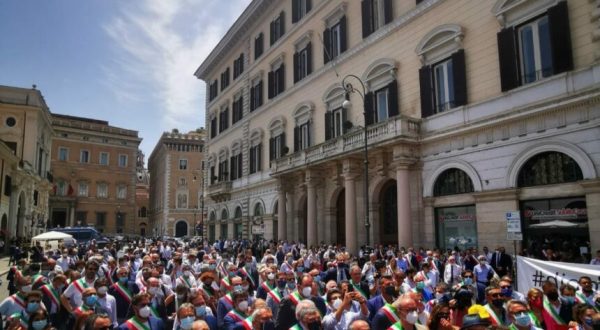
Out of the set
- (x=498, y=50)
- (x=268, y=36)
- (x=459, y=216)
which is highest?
(x=268, y=36)

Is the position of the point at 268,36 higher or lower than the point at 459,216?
higher

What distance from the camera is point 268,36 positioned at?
125 feet

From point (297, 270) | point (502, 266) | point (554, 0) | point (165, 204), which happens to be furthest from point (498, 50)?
point (165, 204)

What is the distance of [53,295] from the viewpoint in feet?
30.3

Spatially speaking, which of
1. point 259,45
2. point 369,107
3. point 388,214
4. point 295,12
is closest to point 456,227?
point 388,214

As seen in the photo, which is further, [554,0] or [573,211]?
[554,0]

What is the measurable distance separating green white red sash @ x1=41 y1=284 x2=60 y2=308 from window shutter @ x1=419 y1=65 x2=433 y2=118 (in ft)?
55.5

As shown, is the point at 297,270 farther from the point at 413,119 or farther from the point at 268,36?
the point at 268,36

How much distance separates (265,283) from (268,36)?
3141 cm

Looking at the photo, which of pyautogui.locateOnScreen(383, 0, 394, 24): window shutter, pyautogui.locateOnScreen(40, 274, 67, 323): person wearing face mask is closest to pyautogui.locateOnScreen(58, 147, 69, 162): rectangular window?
pyautogui.locateOnScreen(383, 0, 394, 24): window shutter

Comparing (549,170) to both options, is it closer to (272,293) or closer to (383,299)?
(383,299)

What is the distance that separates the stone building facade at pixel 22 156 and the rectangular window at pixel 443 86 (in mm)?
33392

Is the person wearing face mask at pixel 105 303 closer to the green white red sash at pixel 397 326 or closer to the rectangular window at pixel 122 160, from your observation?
the green white red sash at pixel 397 326

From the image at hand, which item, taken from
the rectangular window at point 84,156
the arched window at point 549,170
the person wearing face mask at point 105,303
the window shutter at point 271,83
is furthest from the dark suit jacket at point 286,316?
the rectangular window at point 84,156
